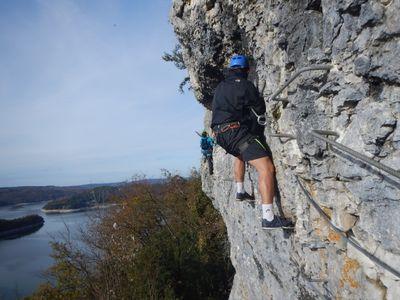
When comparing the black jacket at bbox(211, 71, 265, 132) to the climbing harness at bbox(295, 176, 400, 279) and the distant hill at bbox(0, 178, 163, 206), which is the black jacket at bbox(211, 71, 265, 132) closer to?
the climbing harness at bbox(295, 176, 400, 279)

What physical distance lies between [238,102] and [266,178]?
42.5 inches

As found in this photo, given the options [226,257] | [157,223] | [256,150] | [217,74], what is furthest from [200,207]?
[256,150]

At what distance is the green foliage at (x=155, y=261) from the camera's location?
1443 centimetres

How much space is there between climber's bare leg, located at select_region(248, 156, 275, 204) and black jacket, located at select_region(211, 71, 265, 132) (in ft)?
1.58

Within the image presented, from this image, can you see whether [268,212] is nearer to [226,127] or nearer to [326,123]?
[226,127]

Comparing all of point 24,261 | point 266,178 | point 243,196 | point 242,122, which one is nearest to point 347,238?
point 266,178

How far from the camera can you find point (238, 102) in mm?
4844

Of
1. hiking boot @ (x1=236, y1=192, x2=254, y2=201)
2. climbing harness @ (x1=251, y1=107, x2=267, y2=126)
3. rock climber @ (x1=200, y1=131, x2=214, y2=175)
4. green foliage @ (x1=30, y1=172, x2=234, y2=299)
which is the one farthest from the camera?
green foliage @ (x1=30, y1=172, x2=234, y2=299)

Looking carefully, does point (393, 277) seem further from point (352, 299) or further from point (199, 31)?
point (199, 31)

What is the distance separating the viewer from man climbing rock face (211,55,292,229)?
4781 mm

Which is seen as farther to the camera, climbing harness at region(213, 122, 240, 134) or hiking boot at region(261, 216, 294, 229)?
climbing harness at region(213, 122, 240, 134)

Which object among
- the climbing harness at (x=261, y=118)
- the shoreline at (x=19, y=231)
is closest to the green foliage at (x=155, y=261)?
the climbing harness at (x=261, y=118)

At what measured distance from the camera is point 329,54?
11.1ft

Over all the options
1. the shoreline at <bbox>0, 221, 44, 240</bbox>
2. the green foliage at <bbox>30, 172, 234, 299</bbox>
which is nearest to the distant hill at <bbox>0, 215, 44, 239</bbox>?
the shoreline at <bbox>0, 221, 44, 240</bbox>
